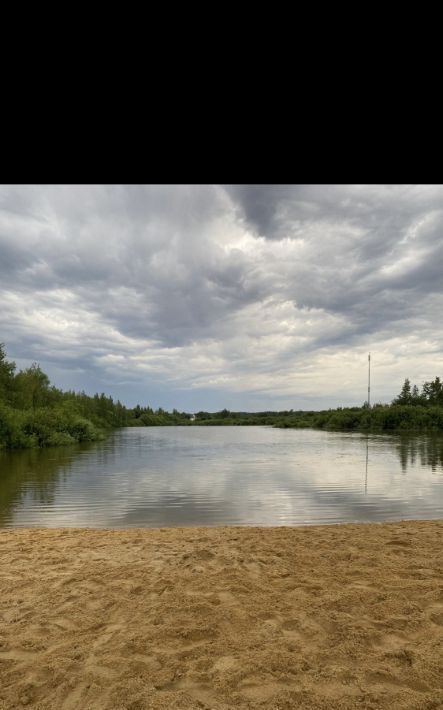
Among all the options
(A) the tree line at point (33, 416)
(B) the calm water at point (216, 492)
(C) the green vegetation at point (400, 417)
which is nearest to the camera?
(B) the calm water at point (216, 492)

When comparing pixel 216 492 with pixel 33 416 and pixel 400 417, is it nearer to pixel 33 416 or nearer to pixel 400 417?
pixel 33 416

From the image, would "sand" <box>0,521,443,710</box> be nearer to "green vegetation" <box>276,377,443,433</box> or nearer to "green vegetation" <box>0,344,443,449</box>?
"green vegetation" <box>0,344,443,449</box>

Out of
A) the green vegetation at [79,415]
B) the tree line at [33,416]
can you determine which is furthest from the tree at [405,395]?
Answer: the tree line at [33,416]

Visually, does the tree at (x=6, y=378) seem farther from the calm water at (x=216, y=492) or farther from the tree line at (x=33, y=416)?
the calm water at (x=216, y=492)

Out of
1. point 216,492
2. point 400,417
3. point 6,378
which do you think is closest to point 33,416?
point 6,378

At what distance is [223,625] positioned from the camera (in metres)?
3.76

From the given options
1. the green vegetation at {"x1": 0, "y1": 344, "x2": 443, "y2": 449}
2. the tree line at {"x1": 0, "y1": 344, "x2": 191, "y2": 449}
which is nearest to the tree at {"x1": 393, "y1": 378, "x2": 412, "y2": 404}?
the green vegetation at {"x1": 0, "y1": 344, "x2": 443, "y2": 449}

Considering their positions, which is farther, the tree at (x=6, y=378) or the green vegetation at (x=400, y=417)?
the green vegetation at (x=400, y=417)

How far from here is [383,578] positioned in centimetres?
489

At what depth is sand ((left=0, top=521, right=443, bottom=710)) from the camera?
2807 millimetres

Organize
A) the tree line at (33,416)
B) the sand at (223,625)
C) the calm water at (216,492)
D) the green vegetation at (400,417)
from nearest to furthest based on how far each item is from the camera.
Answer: the sand at (223,625), the calm water at (216,492), the tree line at (33,416), the green vegetation at (400,417)

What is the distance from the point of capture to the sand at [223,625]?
2.81 metres
